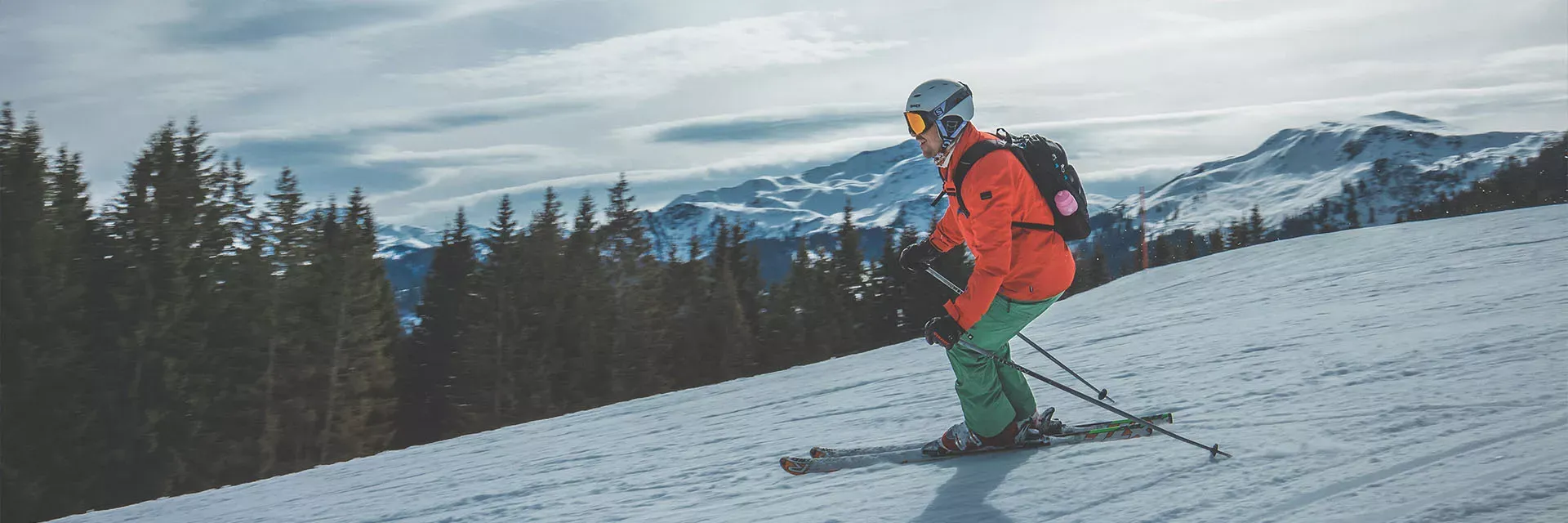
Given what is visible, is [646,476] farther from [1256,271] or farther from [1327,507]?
[1256,271]

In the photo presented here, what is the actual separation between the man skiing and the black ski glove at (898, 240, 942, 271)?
51 centimetres

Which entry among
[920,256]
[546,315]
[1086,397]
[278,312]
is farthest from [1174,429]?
[546,315]

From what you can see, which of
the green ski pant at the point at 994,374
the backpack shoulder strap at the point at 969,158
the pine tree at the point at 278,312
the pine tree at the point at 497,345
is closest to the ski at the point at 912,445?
the green ski pant at the point at 994,374

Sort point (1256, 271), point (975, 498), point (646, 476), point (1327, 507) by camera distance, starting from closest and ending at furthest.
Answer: point (1327, 507), point (975, 498), point (646, 476), point (1256, 271)

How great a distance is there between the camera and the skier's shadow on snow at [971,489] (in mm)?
3855

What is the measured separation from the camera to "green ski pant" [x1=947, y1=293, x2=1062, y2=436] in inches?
175

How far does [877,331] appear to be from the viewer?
157 ft

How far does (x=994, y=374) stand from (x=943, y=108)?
1322 mm

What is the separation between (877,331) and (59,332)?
1298 inches

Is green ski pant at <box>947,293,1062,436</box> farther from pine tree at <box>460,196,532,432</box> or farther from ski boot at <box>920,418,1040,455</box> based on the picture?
pine tree at <box>460,196,532,432</box>

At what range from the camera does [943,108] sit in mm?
4434

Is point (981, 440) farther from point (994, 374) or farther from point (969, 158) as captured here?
point (969, 158)

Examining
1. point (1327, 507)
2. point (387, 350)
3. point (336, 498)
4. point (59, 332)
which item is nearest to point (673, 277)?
point (387, 350)

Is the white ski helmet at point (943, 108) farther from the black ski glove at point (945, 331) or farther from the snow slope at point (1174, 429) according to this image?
the snow slope at point (1174, 429)
